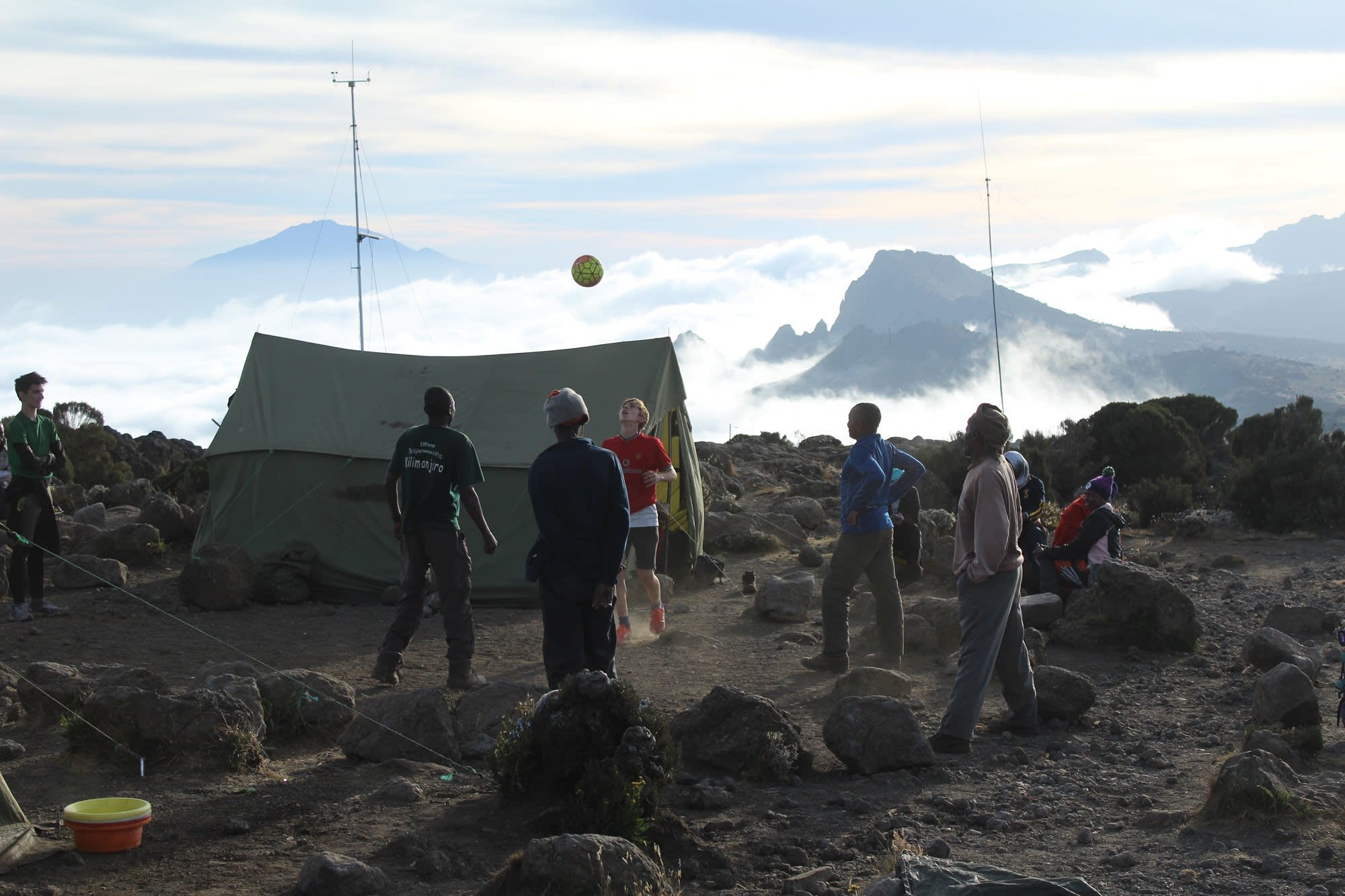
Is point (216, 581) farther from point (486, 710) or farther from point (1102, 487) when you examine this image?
point (1102, 487)

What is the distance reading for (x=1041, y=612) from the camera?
9.16 meters

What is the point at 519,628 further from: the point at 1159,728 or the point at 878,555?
the point at 1159,728

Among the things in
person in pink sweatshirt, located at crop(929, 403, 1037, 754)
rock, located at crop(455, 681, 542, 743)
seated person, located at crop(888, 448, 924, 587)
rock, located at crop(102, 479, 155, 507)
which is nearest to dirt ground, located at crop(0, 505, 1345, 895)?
person in pink sweatshirt, located at crop(929, 403, 1037, 754)

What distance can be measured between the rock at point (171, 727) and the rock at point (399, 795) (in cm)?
80

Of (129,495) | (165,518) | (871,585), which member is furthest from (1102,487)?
(129,495)

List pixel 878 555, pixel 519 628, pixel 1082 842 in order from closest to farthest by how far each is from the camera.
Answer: pixel 1082 842 → pixel 878 555 → pixel 519 628

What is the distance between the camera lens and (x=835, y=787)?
5.70 metres

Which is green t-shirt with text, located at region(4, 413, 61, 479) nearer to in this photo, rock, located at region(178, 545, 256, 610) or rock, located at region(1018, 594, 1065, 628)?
rock, located at region(178, 545, 256, 610)

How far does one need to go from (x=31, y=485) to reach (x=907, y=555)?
24.9 ft

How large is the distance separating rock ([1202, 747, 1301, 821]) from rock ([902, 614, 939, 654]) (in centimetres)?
365

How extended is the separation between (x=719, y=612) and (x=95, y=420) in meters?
21.2

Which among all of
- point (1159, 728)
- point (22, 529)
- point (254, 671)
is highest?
point (22, 529)

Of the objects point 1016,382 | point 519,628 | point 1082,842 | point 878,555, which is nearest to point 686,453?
point 519,628

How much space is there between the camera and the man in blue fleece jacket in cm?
764
